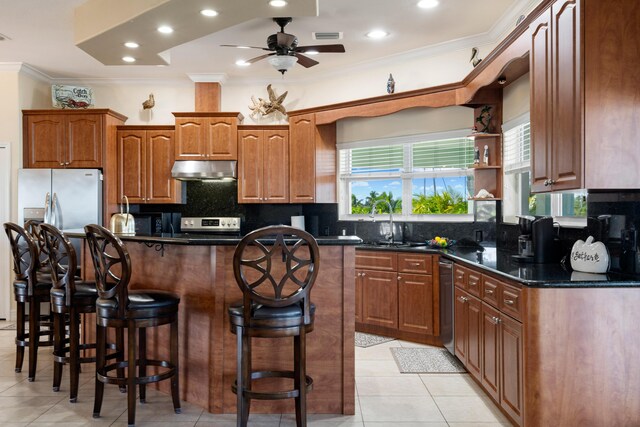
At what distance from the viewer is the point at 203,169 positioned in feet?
20.3

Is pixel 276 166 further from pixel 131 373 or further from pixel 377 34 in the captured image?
pixel 131 373

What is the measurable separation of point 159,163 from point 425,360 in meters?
3.94

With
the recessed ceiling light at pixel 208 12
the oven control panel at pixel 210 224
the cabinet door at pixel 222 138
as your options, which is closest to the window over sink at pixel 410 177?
the cabinet door at pixel 222 138

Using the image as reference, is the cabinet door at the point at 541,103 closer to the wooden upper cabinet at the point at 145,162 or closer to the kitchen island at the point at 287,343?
the kitchen island at the point at 287,343

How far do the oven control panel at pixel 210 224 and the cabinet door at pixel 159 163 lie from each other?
0.46m

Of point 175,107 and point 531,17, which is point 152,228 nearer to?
point 175,107

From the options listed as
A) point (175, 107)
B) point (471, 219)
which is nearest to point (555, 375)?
point (471, 219)

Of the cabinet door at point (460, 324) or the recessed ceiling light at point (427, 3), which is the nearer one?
the cabinet door at point (460, 324)

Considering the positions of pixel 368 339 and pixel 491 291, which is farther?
pixel 368 339

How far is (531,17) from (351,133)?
2.97 metres

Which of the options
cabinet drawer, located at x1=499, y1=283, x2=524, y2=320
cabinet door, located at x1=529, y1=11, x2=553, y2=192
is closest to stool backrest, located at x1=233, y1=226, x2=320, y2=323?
cabinet drawer, located at x1=499, y1=283, x2=524, y2=320

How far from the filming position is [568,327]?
2.62 m

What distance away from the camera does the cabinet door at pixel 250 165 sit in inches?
247

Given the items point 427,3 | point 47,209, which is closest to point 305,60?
point 427,3
